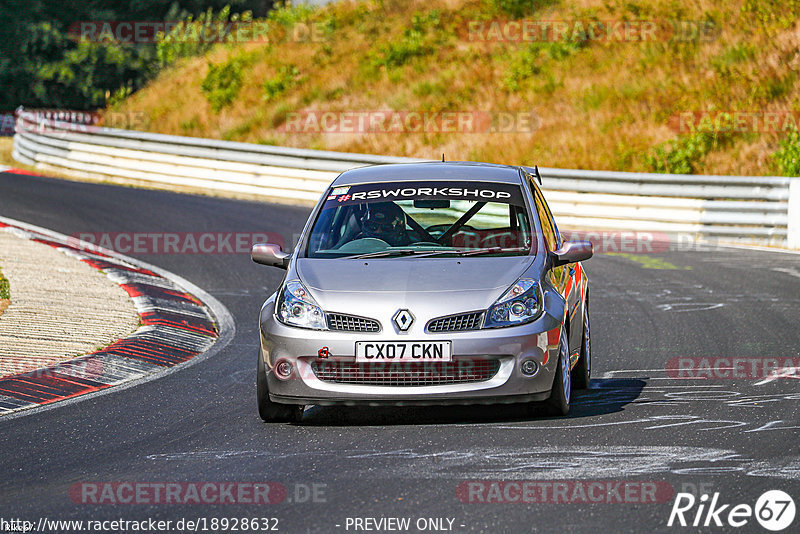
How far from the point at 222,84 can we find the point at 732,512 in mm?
30649

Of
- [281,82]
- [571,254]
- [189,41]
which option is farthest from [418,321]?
[189,41]

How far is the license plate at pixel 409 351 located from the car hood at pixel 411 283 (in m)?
0.17

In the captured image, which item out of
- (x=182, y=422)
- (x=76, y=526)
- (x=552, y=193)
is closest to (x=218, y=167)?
(x=552, y=193)

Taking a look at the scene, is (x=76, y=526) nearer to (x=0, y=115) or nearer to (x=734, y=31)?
(x=734, y=31)

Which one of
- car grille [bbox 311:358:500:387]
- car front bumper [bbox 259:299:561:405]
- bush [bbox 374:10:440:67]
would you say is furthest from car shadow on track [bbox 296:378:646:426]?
bush [bbox 374:10:440:67]

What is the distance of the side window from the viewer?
8.34 meters

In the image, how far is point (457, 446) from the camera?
21.7 feet

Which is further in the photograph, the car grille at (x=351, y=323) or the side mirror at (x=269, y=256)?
the side mirror at (x=269, y=256)

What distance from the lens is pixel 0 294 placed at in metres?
12.3

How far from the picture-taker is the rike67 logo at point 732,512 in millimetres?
5039

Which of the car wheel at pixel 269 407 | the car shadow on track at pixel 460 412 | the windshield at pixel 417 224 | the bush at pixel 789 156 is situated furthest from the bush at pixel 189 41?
the car wheel at pixel 269 407

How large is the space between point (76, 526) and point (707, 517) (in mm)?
2754

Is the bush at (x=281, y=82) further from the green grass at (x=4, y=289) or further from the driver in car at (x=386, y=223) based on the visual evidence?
the driver in car at (x=386, y=223)

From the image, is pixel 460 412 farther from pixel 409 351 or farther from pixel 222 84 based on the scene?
pixel 222 84
